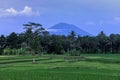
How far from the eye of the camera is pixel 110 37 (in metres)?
133

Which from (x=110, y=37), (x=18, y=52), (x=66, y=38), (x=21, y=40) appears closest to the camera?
(x=18, y=52)

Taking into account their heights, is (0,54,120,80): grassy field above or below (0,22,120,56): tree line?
below

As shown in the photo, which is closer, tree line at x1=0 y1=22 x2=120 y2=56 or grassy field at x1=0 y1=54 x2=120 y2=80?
grassy field at x1=0 y1=54 x2=120 y2=80

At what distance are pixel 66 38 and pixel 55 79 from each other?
10975 cm

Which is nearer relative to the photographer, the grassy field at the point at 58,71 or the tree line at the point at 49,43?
the grassy field at the point at 58,71

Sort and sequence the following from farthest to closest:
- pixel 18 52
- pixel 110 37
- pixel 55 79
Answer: pixel 110 37 → pixel 18 52 → pixel 55 79

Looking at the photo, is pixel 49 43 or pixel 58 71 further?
pixel 49 43

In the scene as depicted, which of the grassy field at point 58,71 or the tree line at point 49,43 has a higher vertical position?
the tree line at point 49,43

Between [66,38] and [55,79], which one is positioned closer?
[55,79]

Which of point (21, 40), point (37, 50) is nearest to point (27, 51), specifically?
point (37, 50)

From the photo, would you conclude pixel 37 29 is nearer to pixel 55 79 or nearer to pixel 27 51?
pixel 27 51

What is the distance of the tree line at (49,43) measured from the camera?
99.3m

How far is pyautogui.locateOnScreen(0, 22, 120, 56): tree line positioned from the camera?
3910 inches

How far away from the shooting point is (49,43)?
11250 cm
